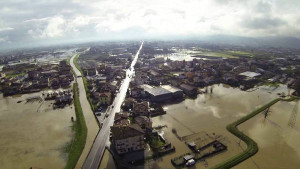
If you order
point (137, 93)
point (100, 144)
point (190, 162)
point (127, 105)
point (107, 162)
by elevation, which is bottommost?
point (107, 162)

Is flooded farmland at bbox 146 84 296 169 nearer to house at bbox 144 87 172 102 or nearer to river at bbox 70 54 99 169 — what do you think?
house at bbox 144 87 172 102

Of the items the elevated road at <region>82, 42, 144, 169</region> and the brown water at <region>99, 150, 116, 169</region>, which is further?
the elevated road at <region>82, 42, 144, 169</region>

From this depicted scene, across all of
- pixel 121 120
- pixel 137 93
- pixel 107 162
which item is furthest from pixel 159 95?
pixel 107 162

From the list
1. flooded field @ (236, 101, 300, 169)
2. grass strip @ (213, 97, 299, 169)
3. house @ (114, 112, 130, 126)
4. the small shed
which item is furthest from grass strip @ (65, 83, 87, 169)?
flooded field @ (236, 101, 300, 169)

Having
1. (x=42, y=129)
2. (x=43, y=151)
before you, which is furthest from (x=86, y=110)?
(x=43, y=151)

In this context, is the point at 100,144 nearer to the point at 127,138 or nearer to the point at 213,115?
the point at 127,138

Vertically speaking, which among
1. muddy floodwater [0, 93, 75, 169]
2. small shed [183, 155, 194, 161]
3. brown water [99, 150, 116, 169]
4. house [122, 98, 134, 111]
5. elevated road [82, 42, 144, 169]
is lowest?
muddy floodwater [0, 93, 75, 169]
